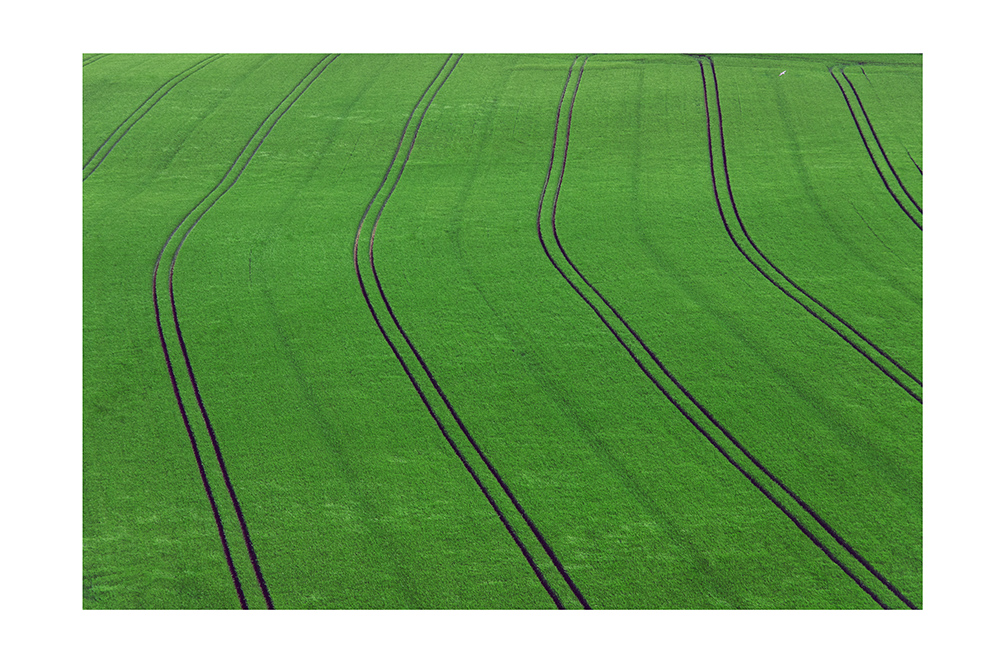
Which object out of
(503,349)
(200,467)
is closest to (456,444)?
(503,349)

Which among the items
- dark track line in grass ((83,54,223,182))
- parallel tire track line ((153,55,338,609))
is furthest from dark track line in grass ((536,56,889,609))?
dark track line in grass ((83,54,223,182))

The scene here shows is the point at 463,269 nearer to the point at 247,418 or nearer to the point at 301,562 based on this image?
the point at 247,418

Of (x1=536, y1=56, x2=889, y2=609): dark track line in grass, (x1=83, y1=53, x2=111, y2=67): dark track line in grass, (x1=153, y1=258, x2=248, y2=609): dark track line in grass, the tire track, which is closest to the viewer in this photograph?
(x1=153, y1=258, x2=248, y2=609): dark track line in grass

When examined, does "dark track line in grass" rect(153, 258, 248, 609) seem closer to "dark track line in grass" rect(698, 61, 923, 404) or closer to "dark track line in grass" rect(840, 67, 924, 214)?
"dark track line in grass" rect(698, 61, 923, 404)

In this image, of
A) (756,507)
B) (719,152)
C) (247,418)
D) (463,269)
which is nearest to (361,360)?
(247,418)

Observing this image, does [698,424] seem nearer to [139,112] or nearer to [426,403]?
[426,403]
